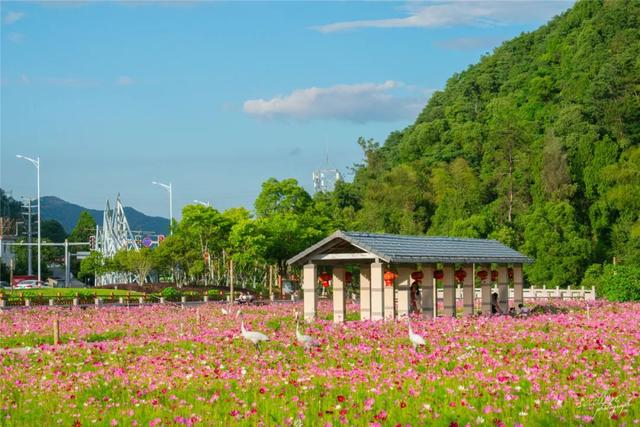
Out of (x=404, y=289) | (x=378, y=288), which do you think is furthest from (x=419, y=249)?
(x=378, y=288)

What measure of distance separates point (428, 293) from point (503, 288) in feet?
24.2

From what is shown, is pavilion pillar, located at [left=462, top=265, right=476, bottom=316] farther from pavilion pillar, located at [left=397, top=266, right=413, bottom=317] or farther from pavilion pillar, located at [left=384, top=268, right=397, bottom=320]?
pavilion pillar, located at [left=384, top=268, right=397, bottom=320]

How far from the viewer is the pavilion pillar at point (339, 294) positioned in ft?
104

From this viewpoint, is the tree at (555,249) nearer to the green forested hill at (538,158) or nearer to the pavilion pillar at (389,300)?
the green forested hill at (538,158)

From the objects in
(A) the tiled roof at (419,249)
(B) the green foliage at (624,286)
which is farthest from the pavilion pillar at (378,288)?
(B) the green foliage at (624,286)

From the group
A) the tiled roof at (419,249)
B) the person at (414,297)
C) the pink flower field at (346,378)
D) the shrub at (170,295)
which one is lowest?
the pink flower field at (346,378)

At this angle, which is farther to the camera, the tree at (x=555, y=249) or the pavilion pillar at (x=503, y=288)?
the tree at (x=555, y=249)

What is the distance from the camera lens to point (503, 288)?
3784cm

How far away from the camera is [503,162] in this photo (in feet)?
321

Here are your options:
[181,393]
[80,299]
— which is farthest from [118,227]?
[181,393]

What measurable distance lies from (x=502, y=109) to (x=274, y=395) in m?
107

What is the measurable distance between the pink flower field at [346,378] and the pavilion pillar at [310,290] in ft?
15.5

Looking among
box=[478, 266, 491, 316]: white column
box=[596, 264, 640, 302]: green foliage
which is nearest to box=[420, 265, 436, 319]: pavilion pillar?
box=[478, 266, 491, 316]: white column

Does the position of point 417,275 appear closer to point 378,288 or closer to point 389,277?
point 389,277
